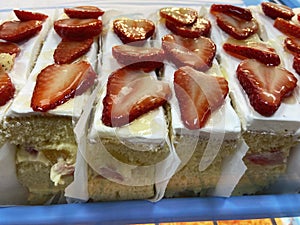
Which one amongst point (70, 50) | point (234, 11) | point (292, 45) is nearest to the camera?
point (70, 50)

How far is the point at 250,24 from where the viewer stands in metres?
1.46

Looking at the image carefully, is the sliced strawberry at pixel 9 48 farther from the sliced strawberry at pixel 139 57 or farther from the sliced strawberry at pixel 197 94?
the sliced strawberry at pixel 197 94

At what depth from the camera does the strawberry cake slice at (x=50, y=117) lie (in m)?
1.06

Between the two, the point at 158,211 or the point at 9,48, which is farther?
the point at 9,48

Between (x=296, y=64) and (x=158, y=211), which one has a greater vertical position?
(x=296, y=64)

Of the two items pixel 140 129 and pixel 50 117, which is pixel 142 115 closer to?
pixel 140 129

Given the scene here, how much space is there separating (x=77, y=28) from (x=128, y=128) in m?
0.45

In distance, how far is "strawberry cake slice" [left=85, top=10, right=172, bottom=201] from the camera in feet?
3.37

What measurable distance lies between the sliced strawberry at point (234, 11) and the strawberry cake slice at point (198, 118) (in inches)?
9.2

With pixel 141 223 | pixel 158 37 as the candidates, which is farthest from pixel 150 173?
pixel 158 37

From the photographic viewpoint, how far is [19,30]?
133 cm

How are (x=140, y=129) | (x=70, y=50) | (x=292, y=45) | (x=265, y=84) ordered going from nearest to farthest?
(x=140, y=129) → (x=265, y=84) → (x=70, y=50) → (x=292, y=45)

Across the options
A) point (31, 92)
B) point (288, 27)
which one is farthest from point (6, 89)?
point (288, 27)

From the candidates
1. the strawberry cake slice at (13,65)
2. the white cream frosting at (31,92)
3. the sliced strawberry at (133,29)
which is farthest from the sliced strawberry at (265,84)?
the strawberry cake slice at (13,65)
